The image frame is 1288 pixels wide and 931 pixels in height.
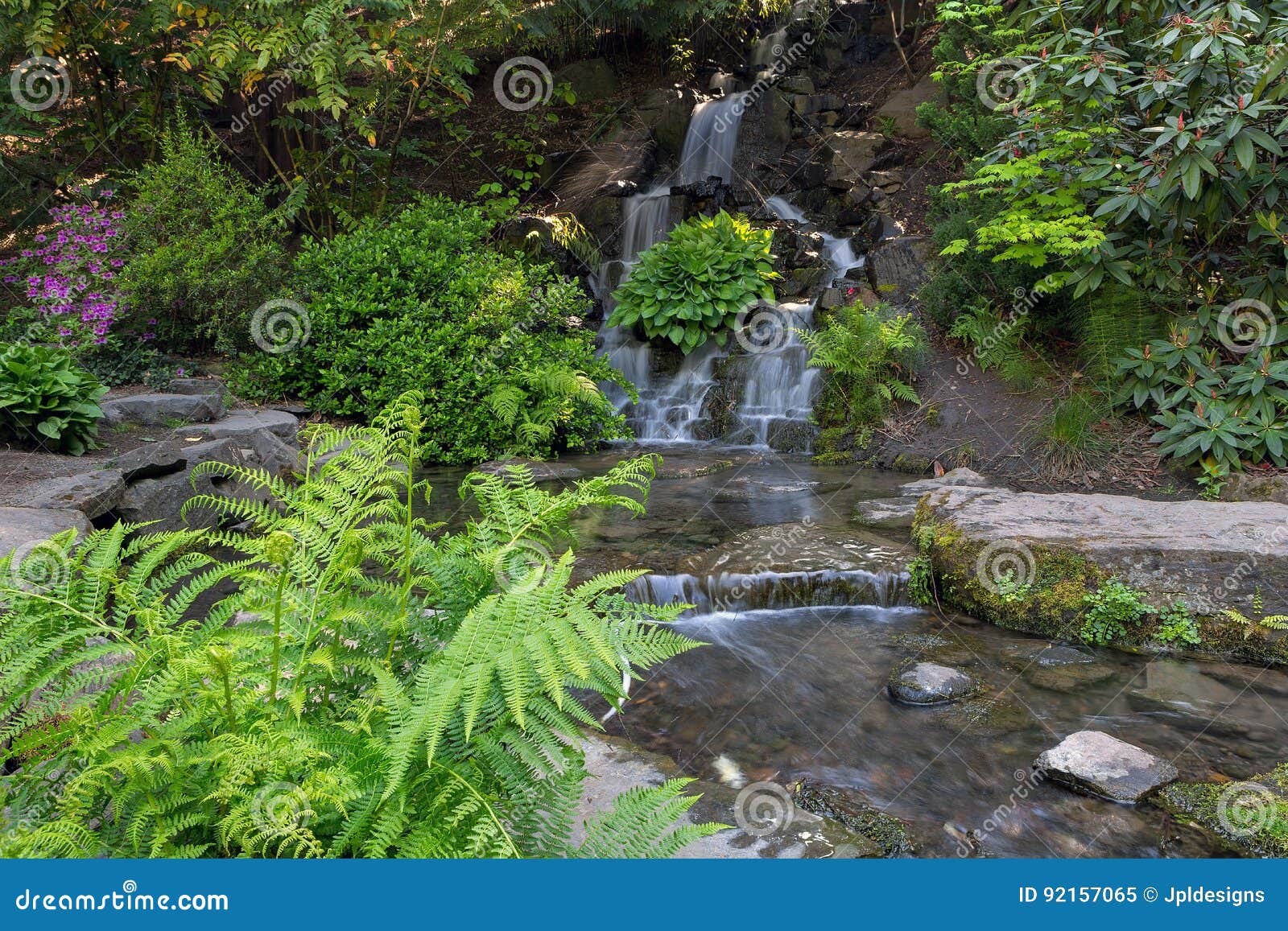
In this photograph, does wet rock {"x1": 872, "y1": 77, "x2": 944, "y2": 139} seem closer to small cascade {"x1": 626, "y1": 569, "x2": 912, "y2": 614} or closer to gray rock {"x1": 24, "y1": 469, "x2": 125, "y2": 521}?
small cascade {"x1": 626, "y1": 569, "x2": 912, "y2": 614}

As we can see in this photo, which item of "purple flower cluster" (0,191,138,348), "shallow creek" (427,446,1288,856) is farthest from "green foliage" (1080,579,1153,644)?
"purple flower cluster" (0,191,138,348)

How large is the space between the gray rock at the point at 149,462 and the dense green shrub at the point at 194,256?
2.85 metres

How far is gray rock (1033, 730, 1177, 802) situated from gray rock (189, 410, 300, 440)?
559cm

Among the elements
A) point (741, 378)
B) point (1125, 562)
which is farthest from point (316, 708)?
point (741, 378)

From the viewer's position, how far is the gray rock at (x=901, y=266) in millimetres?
9812

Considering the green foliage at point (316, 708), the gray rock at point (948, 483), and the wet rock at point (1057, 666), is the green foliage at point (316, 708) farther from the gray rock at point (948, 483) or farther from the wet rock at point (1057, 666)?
the gray rock at point (948, 483)

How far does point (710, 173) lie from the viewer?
43.1 feet

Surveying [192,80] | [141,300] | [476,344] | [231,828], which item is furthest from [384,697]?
[192,80]

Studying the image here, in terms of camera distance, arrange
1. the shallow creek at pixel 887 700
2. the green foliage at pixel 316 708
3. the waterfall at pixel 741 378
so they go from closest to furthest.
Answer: the green foliage at pixel 316 708, the shallow creek at pixel 887 700, the waterfall at pixel 741 378

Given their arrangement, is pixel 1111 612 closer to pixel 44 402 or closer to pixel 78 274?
pixel 44 402

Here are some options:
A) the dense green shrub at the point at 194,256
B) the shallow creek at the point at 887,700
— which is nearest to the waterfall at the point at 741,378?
the shallow creek at the point at 887,700

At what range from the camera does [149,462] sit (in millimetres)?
5645

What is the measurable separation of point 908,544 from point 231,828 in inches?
197

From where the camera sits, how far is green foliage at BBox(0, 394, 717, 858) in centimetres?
161
